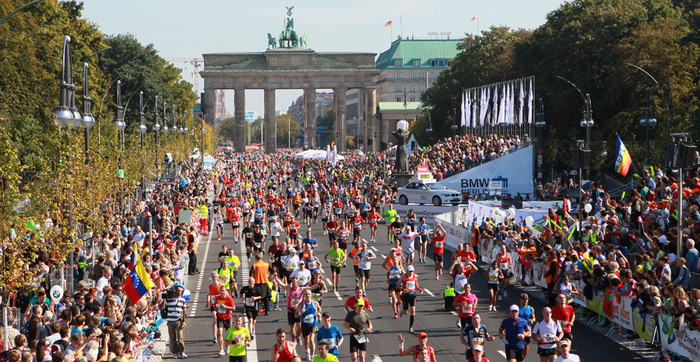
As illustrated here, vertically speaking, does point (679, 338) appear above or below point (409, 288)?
below

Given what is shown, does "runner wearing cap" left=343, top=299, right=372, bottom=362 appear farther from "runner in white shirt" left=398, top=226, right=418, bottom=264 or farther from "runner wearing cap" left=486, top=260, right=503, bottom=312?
"runner in white shirt" left=398, top=226, right=418, bottom=264

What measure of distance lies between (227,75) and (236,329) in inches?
4763

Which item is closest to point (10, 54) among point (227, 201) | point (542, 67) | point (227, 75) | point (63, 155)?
point (227, 201)

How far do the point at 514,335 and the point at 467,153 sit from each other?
131 ft

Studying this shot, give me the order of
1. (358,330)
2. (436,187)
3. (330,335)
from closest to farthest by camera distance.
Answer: (330,335) < (358,330) < (436,187)

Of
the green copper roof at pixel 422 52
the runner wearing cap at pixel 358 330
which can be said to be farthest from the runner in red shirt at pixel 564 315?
the green copper roof at pixel 422 52

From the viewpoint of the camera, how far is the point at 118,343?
12.9 metres

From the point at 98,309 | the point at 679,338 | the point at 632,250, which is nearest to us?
the point at 98,309

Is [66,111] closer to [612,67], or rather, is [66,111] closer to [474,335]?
[474,335]

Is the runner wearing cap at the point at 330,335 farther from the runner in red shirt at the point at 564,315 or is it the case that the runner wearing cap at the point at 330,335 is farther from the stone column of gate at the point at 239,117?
the stone column of gate at the point at 239,117

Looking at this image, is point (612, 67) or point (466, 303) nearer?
point (466, 303)

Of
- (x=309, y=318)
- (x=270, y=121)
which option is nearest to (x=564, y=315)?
(x=309, y=318)

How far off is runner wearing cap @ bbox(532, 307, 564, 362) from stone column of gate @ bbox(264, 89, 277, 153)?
119m

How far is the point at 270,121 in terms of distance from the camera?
437 feet
